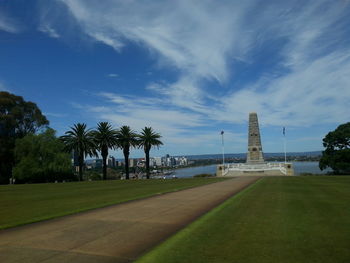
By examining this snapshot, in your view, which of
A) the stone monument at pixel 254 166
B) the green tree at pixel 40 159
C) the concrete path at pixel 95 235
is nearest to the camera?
the concrete path at pixel 95 235

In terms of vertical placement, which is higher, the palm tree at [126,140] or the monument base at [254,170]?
the palm tree at [126,140]

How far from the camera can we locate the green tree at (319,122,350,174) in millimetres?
51438

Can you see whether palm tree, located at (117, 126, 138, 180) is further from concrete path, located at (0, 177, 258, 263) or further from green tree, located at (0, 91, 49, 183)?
concrete path, located at (0, 177, 258, 263)

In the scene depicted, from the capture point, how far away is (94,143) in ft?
177

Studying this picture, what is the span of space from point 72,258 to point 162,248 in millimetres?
2087

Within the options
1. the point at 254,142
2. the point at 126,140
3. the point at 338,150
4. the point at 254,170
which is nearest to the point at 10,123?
the point at 126,140

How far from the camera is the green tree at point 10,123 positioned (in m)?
54.9

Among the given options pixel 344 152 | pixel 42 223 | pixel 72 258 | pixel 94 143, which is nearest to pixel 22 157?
pixel 94 143

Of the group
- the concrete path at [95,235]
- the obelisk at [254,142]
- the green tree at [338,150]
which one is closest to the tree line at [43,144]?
the obelisk at [254,142]

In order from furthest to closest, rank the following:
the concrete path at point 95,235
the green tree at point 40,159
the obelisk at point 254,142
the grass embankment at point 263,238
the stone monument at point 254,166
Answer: the obelisk at point 254,142, the stone monument at point 254,166, the green tree at point 40,159, the concrete path at point 95,235, the grass embankment at point 263,238

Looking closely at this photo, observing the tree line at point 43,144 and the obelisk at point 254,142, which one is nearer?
the tree line at point 43,144

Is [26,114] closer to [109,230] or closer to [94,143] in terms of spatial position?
[94,143]

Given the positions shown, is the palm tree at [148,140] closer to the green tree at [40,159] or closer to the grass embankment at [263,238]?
the green tree at [40,159]

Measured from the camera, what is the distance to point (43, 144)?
2028 inches
